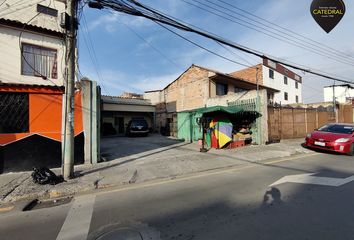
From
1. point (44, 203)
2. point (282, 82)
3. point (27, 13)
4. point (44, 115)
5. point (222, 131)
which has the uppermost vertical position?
point (282, 82)

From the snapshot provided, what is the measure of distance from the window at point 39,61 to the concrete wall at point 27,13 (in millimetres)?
1636

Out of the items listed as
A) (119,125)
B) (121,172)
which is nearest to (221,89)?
(119,125)

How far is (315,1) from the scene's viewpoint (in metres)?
7.96

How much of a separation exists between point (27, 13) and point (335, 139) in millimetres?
15978

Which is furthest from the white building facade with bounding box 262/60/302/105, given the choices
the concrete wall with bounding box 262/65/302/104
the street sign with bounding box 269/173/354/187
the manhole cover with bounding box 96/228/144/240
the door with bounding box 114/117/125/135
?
the manhole cover with bounding box 96/228/144/240

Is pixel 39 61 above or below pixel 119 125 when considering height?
above

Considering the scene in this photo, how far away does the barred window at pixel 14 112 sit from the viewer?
7621mm

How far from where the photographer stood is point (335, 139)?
10.6 meters

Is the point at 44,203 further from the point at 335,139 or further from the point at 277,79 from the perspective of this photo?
the point at 277,79

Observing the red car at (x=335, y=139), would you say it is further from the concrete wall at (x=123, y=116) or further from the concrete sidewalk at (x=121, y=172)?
the concrete wall at (x=123, y=116)

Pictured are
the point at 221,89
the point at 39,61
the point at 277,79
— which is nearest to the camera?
the point at 39,61

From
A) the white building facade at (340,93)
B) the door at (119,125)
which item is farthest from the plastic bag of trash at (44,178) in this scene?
the white building facade at (340,93)

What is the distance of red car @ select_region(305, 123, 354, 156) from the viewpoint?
10.5m

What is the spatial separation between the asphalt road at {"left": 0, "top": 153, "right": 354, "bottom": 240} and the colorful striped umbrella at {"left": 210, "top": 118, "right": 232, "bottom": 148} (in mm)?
6244
